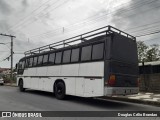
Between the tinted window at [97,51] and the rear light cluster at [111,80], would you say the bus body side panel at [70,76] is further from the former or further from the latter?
the rear light cluster at [111,80]

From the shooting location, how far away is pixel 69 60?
12.9 m

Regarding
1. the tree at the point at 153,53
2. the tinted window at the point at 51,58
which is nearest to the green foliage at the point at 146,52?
the tree at the point at 153,53

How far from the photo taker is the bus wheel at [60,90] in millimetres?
13023

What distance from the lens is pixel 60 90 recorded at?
13273mm

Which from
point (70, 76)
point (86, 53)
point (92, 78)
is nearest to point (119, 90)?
point (92, 78)

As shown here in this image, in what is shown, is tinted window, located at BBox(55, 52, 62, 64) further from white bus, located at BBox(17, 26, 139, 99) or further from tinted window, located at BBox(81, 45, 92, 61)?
tinted window, located at BBox(81, 45, 92, 61)

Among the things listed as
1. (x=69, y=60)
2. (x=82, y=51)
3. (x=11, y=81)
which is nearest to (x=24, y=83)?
(x=69, y=60)

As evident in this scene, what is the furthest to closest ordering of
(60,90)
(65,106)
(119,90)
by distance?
1. (60,90)
2. (119,90)
3. (65,106)

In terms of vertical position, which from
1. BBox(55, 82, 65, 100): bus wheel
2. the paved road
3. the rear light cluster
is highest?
the rear light cluster

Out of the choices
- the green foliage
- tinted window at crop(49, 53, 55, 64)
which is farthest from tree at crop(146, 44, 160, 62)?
tinted window at crop(49, 53, 55, 64)

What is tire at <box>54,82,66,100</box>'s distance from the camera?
1302 centimetres

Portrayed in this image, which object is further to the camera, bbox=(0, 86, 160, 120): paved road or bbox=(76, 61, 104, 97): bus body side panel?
bbox=(76, 61, 104, 97): bus body side panel

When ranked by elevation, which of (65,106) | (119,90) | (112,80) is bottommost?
(65,106)

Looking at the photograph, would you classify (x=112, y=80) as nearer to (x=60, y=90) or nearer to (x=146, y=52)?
(x=60, y=90)
